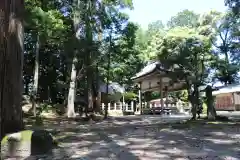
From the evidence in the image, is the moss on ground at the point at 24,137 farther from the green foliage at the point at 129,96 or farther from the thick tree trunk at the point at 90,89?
the green foliage at the point at 129,96

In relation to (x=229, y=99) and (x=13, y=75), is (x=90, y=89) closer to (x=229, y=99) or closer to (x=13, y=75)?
(x=229, y=99)

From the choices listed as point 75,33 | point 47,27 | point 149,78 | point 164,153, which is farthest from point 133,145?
point 149,78

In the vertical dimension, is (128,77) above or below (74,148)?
above

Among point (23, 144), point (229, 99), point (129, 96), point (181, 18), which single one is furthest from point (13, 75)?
point (181, 18)

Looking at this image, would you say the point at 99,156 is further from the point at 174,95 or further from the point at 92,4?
the point at 174,95

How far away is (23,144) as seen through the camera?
Answer: 23.0 feet

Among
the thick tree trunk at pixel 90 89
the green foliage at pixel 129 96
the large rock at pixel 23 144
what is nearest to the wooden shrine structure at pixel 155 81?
the green foliage at pixel 129 96

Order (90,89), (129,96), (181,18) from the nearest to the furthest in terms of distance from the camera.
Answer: (90,89) → (129,96) → (181,18)

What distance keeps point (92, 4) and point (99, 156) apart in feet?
50.2

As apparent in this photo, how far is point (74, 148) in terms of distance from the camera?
308 inches

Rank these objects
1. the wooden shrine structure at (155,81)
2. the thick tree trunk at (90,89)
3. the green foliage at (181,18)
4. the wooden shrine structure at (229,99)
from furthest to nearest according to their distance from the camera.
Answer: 1. the green foliage at (181,18)
2. the wooden shrine structure at (229,99)
3. the wooden shrine structure at (155,81)
4. the thick tree trunk at (90,89)

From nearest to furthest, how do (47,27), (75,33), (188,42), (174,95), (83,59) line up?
(188,42) → (47,27) → (83,59) → (75,33) → (174,95)

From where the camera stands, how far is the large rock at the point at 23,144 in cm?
698

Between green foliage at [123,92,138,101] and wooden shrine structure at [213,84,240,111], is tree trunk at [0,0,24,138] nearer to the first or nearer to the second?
wooden shrine structure at [213,84,240,111]
